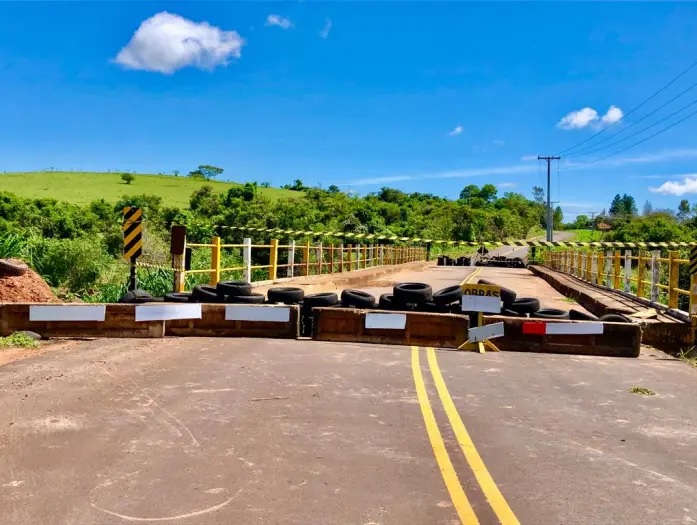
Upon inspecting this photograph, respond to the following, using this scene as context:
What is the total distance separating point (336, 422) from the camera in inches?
231

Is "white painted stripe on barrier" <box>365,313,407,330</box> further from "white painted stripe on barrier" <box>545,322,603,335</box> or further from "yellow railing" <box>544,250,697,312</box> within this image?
"yellow railing" <box>544,250,697,312</box>

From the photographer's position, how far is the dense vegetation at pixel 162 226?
20734 mm

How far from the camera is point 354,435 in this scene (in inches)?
216

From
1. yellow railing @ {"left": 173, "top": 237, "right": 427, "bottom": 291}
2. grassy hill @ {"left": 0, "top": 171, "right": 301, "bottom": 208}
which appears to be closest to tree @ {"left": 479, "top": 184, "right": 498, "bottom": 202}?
grassy hill @ {"left": 0, "top": 171, "right": 301, "bottom": 208}

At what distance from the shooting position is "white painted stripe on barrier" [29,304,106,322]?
1017 cm

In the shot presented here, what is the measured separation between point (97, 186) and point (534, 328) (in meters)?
117

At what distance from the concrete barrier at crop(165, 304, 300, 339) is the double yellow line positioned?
360 centimetres

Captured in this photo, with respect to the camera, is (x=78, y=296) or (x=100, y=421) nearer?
(x=100, y=421)

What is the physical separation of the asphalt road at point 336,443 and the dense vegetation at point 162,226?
10.4 m

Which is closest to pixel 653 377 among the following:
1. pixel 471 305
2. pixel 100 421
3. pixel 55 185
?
pixel 471 305

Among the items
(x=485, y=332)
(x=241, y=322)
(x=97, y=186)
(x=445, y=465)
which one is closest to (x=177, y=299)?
(x=241, y=322)

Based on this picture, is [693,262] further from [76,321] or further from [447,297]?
[76,321]

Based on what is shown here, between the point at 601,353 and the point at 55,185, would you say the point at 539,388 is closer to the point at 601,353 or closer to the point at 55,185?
the point at 601,353

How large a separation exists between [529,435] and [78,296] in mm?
16857
